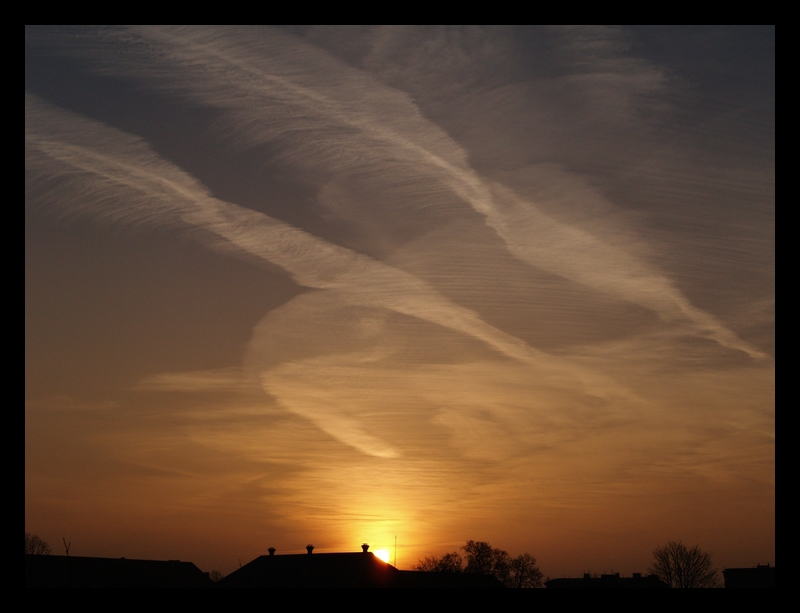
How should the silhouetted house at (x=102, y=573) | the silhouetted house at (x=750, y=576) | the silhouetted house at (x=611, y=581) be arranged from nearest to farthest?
1. the silhouetted house at (x=102, y=573)
2. the silhouetted house at (x=750, y=576)
3. the silhouetted house at (x=611, y=581)

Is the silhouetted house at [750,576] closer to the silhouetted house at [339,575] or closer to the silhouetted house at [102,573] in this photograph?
the silhouetted house at [339,575]

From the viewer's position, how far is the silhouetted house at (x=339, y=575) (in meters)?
62.9

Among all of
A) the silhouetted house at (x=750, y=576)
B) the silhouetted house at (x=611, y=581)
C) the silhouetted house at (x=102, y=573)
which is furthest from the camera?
the silhouetted house at (x=611, y=581)

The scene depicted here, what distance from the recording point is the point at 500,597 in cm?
1698

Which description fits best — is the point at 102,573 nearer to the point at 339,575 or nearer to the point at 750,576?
the point at 339,575

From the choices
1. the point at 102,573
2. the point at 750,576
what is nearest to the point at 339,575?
the point at 102,573

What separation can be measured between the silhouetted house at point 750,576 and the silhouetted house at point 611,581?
7.29 m

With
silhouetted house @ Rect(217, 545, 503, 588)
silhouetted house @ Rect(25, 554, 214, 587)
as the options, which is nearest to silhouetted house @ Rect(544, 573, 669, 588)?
silhouetted house @ Rect(217, 545, 503, 588)

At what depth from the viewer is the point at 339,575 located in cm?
6444

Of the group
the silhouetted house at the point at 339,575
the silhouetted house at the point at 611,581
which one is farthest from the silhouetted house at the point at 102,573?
the silhouetted house at the point at 611,581

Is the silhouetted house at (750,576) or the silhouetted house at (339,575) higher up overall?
the silhouetted house at (339,575)

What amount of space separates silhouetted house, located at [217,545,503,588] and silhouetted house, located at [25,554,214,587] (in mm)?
8834
